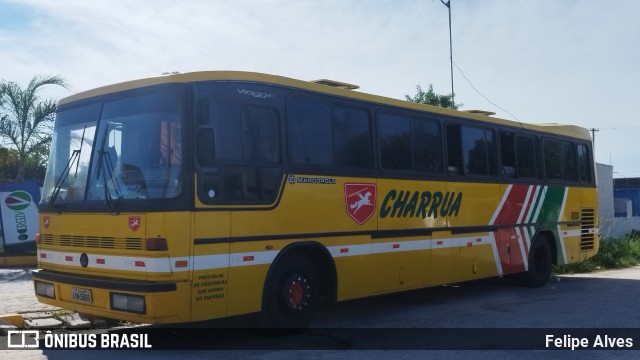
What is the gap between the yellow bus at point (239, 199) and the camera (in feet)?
24.3

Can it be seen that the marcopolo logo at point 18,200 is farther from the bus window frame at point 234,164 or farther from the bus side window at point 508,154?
the bus side window at point 508,154

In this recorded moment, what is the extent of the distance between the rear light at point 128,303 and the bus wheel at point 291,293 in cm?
160

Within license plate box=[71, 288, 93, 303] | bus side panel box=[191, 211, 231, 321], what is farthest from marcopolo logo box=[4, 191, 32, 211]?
bus side panel box=[191, 211, 231, 321]

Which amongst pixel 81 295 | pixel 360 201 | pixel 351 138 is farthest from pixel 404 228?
pixel 81 295

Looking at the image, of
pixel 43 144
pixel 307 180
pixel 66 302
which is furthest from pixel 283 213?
pixel 43 144

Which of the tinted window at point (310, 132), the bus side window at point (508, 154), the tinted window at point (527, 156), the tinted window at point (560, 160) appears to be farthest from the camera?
the tinted window at point (560, 160)

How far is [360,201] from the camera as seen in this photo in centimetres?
973

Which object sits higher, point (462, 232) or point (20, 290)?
point (462, 232)

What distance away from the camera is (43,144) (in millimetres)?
20188

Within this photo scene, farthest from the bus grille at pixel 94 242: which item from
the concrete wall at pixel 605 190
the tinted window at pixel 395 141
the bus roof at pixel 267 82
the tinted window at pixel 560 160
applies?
the concrete wall at pixel 605 190

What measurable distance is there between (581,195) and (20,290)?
12343 mm

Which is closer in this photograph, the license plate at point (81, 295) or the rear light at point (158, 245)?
the rear light at point (158, 245)

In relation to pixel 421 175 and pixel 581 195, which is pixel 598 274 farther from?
pixel 421 175
